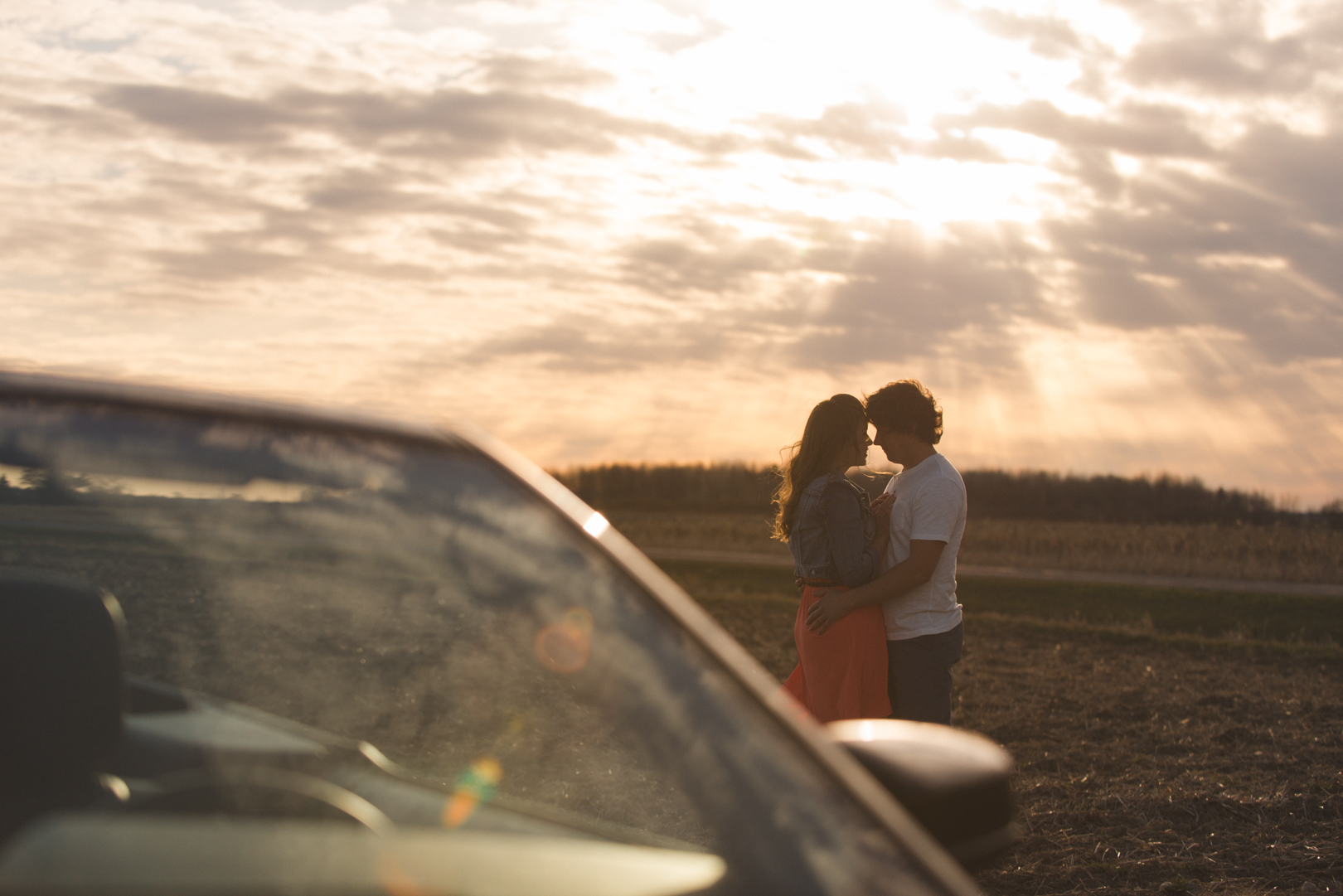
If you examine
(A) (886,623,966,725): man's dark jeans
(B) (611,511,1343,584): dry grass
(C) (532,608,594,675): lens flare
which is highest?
(C) (532,608,594,675): lens flare

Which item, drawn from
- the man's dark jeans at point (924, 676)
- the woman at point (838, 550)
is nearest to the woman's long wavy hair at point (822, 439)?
the woman at point (838, 550)

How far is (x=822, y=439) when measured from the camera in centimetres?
404

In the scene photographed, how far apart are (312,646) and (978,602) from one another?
20.0 metres

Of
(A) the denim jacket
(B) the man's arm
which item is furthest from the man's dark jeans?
(A) the denim jacket

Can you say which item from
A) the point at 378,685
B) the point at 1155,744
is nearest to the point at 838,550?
the point at 378,685

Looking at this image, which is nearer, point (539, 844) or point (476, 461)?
point (539, 844)

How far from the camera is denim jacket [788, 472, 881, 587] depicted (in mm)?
3941

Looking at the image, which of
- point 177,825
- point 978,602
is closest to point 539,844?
point 177,825

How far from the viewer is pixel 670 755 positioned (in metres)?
1.18

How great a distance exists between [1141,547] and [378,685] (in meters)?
Answer: 34.7

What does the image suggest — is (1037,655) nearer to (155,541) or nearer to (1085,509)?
(155,541)

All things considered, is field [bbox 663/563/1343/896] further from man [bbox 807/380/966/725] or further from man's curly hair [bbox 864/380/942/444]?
man's curly hair [bbox 864/380/942/444]

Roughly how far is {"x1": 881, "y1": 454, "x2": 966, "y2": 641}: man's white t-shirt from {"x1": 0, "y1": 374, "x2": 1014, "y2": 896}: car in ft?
8.42

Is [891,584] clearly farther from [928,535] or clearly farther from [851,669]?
[851,669]
